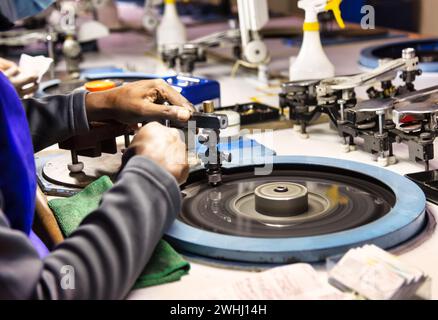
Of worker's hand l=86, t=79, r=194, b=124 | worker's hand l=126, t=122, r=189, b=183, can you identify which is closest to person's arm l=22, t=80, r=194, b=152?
worker's hand l=86, t=79, r=194, b=124

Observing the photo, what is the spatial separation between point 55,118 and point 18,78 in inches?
15.2

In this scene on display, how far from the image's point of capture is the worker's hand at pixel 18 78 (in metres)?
1.01

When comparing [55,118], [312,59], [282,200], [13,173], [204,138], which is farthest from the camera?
[312,59]

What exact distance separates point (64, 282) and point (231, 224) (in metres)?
0.41

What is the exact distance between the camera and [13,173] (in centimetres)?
94

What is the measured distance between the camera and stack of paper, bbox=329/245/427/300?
0.84m

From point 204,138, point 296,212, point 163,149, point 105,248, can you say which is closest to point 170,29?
point 204,138

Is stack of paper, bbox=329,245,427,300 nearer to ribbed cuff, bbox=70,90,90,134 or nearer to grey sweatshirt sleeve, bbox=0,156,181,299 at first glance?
grey sweatshirt sleeve, bbox=0,156,181,299

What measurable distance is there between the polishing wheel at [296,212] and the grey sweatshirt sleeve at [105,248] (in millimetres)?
159

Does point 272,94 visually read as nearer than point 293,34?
Yes

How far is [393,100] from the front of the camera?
147 cm

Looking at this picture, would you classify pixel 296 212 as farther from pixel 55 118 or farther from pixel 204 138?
pixel 55 118

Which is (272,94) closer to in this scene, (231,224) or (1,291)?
(231,224)
